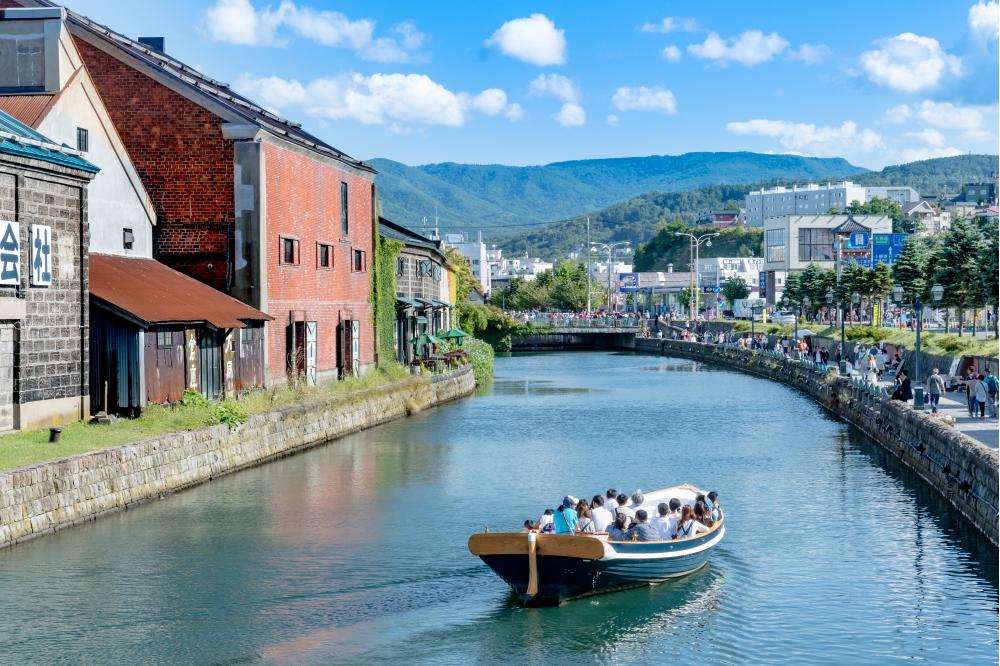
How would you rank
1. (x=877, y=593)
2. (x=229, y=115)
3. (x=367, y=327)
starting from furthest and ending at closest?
(x=367, y=327)
(x=229, y=115)
(x=877, y=593)

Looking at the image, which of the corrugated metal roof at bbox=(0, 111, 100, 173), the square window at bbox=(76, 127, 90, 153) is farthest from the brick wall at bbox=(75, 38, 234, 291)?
the corrugated metal roof at bbox=(0, 111, 100, 173)

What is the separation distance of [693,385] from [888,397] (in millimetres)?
38606

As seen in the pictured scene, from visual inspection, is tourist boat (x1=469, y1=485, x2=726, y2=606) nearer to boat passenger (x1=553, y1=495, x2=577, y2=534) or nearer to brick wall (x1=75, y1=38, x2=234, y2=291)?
boat passenger (x1=553, y1=495, x2=577, y2=534)

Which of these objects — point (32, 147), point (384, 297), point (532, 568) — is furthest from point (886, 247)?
point (532, 568)

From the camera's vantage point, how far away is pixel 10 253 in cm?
3512

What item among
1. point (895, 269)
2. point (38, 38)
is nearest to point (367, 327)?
point (38, 38)

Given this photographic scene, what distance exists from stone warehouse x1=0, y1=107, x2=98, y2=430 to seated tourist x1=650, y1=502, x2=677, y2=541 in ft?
59.4

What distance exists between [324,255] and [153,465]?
81.3 ft

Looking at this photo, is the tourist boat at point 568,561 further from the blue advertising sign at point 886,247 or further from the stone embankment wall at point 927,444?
the blue advertising sign at point 886,247

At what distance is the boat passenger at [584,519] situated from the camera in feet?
88.9

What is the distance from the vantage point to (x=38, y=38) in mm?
45812

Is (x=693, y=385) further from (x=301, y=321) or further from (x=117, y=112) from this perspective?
(x=117, y=112)

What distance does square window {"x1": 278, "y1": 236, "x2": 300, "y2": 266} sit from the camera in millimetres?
54053

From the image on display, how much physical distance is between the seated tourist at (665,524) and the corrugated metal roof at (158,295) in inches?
743
